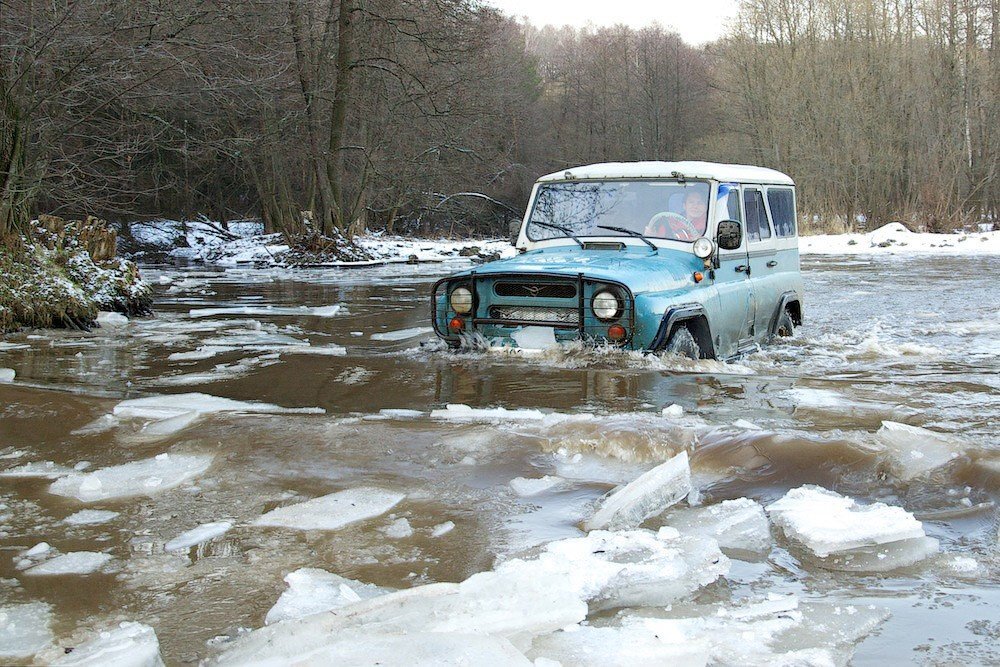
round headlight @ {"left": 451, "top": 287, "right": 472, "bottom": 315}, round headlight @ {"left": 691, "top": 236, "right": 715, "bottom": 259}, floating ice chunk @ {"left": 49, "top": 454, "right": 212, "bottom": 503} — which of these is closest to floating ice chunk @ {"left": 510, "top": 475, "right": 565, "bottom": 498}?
floating ice chunk @ {"left": 49, "top": 454, "right": 212, "bottom": 503}

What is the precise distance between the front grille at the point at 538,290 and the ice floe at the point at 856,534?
3.47 metres

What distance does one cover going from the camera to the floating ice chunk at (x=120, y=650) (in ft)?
9.97

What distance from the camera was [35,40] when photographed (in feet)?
41.3

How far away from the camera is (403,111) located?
32500mm

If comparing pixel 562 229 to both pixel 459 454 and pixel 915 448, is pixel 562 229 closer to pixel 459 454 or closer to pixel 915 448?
pixel 459 454

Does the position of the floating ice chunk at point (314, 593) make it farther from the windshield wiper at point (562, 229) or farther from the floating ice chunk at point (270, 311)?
the floating ice chunk at point (270, 311)

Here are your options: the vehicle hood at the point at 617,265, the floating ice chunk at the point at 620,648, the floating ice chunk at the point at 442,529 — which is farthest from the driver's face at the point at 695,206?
the floating ice chunk at the point at 620,648

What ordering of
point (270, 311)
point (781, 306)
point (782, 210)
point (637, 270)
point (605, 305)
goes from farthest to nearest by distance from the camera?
point (270, 311) → point (782, 210) → point (781, 306) → point (637, 270) → point (605, 305)

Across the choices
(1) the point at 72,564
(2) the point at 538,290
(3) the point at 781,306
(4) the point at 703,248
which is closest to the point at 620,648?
(1) the point at 72,564

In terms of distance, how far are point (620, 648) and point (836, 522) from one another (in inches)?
59.2

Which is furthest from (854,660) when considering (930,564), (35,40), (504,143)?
(504,143)

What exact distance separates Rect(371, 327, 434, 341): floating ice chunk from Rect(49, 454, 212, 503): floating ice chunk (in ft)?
20.6

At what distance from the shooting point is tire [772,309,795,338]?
10291 millimetres

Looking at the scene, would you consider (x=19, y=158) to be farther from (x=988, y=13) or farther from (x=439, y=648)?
(x=988, y=13)
